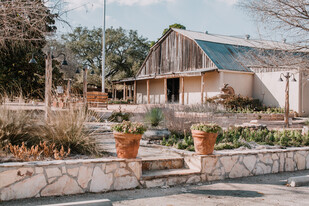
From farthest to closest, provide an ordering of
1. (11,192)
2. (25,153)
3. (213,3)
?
(213,3)
(25,153)
(11,192)

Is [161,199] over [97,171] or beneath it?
beneath

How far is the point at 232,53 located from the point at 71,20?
17207mm

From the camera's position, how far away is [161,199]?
171 inches

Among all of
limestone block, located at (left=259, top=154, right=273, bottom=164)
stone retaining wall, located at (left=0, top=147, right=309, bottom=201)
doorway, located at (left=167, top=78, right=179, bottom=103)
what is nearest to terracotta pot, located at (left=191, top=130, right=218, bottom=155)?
stone retaining wall, located at (left=0, top=147, right=309, bottom=201)

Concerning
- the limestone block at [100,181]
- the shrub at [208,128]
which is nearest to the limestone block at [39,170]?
the limestone block at [100,181]

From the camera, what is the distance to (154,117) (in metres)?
7.96

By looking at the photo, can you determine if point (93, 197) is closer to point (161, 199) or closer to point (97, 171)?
point (97, 171)

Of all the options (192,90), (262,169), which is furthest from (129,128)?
(192,90)

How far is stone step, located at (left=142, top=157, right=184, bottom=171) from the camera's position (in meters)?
5.32

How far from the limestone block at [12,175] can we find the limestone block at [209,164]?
291 centimetres

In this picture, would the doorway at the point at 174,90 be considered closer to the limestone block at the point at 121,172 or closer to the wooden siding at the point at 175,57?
the wooden siding at the point at 175,57

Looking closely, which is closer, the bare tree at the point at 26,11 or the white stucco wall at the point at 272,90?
the bare tree at the point at 26,11

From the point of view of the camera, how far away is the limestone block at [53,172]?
4.28m

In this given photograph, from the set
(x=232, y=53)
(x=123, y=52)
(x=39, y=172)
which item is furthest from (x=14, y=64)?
(x=123, y=52)
